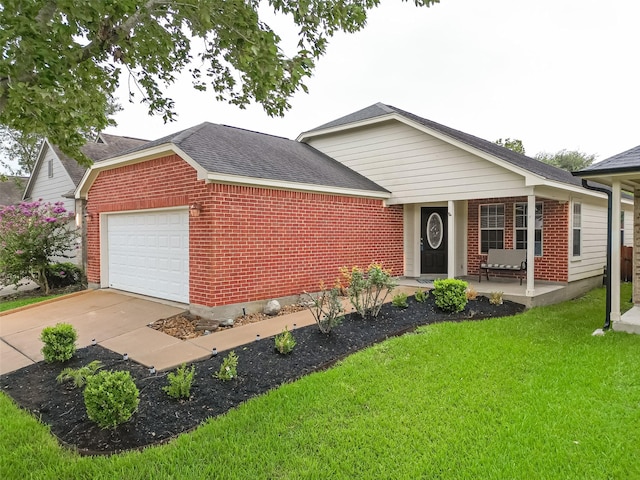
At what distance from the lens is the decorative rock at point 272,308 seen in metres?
7.89

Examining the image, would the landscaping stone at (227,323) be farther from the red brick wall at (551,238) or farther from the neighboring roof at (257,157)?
the red brick wall at (551,238)

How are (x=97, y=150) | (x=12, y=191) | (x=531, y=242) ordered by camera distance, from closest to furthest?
(x=531, y=242), (x=97, y=150), (x=12, y=191)

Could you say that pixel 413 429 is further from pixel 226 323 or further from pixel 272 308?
pixel 272 308

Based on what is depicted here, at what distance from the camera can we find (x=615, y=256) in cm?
699

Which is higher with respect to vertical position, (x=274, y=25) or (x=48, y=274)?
(x=274, y=25)

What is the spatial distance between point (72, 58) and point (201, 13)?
1.42m

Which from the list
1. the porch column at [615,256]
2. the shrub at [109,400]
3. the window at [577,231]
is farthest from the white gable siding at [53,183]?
the window at [577,231]

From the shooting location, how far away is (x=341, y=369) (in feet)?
16.4

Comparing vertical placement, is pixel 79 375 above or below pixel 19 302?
above

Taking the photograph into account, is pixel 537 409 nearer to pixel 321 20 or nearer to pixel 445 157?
pixel 321 20

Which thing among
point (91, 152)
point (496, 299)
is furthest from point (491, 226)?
point (91, 152)

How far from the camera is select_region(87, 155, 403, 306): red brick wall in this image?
7.46m

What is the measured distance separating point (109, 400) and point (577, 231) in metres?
12.0

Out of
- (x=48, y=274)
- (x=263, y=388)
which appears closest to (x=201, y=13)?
(x=263, y=388)
